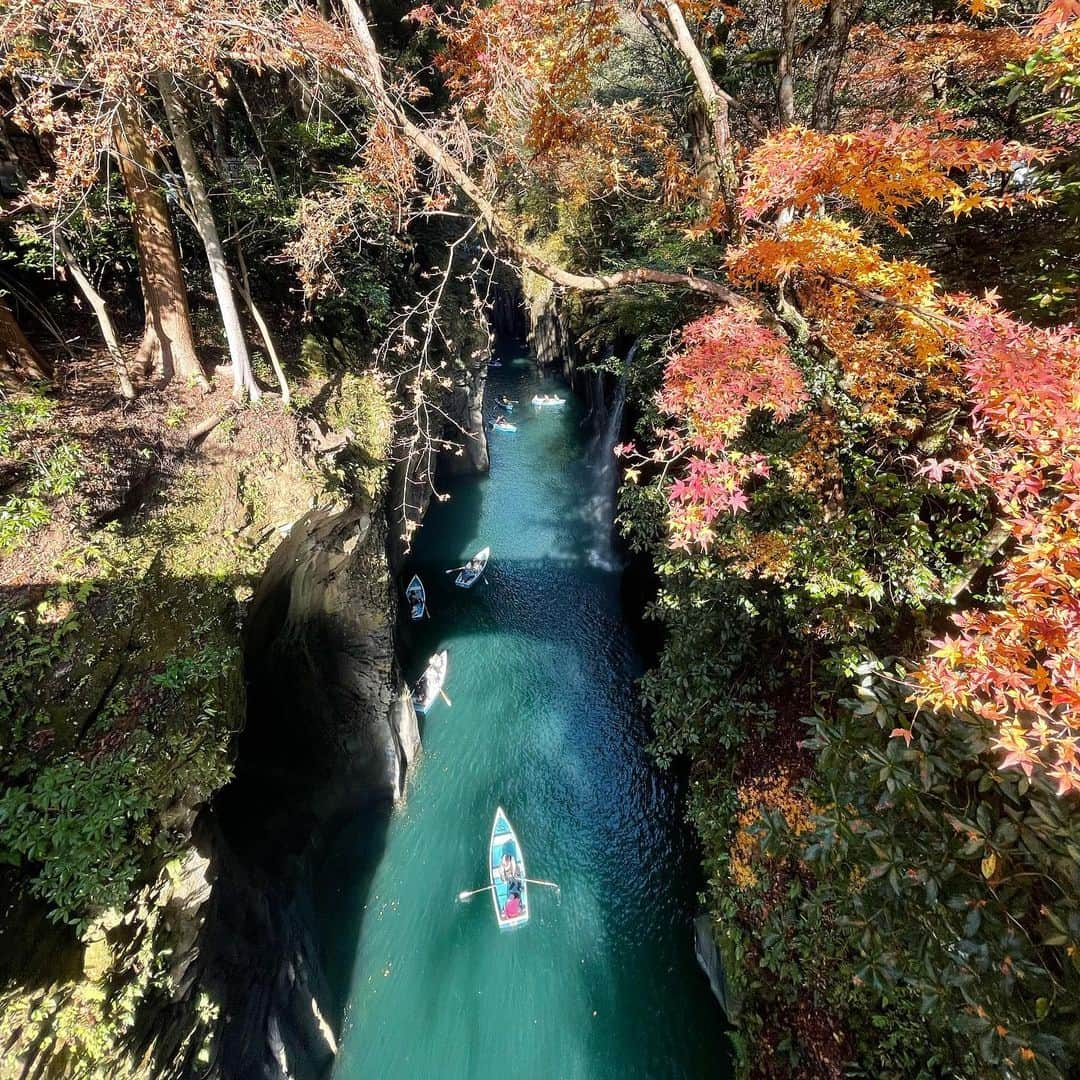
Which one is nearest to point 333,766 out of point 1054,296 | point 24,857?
point 24,857

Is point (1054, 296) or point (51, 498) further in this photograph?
point (51, 498)

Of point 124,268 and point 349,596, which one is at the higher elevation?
point 124,268

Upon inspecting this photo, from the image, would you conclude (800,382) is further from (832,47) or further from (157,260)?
(157,260)

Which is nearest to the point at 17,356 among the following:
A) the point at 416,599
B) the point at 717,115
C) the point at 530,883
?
the point at 416,599

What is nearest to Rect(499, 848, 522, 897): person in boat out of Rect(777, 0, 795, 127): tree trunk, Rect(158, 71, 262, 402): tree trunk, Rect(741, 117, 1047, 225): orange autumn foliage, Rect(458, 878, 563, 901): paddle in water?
Rect(458, 878, 563, 901): paddle in water

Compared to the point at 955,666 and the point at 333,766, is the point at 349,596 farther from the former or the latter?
the point at 955,666

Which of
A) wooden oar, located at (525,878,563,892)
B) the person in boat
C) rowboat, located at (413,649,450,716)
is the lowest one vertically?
wooden oar, located at (525,878,563,892)

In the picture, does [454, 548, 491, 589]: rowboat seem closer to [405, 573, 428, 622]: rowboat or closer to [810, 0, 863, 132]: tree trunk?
[405, 573, 428, 622]: rowboat

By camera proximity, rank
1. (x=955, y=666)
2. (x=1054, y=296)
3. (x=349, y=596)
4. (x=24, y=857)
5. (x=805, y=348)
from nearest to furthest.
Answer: (x=955, y=666) < (x=24, y=857) < (x=1054, y=296) < (x=805, y=348) < (x=349, y=596)
